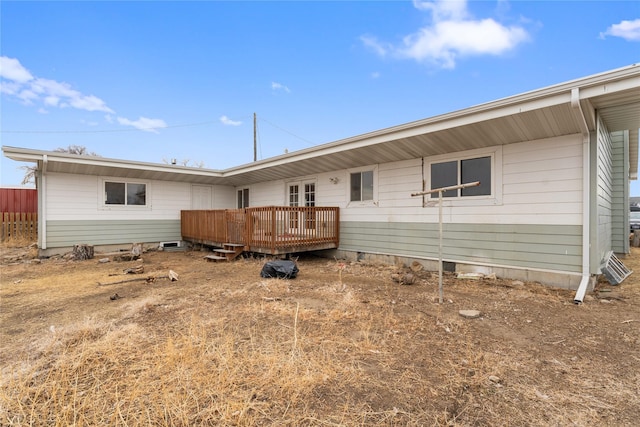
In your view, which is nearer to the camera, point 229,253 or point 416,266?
point 416,266

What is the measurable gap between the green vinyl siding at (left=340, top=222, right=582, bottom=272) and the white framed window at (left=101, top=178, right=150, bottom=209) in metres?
7.68

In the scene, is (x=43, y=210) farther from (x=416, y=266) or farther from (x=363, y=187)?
(x=416, y=266)

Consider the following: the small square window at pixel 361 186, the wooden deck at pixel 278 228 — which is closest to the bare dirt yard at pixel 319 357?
the wooden deck at pixel 278 228

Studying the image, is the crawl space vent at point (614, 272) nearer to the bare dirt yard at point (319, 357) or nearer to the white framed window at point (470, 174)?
the bare dirt yard at point (319, 357)

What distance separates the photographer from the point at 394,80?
13.0 m

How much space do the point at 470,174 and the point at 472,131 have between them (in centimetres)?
104

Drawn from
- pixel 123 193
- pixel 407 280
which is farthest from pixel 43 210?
pixel 407 280

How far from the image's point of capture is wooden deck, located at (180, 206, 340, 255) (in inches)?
299

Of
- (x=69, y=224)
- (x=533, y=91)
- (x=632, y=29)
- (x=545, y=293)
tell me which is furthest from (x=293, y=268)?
(x=632, y=29)

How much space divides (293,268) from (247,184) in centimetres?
669

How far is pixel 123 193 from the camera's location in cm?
1016

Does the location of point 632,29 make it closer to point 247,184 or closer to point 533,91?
point 533,91

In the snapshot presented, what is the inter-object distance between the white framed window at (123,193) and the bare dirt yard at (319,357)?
543 cm

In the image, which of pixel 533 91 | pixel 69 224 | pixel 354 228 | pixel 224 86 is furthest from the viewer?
pixel 224 86
